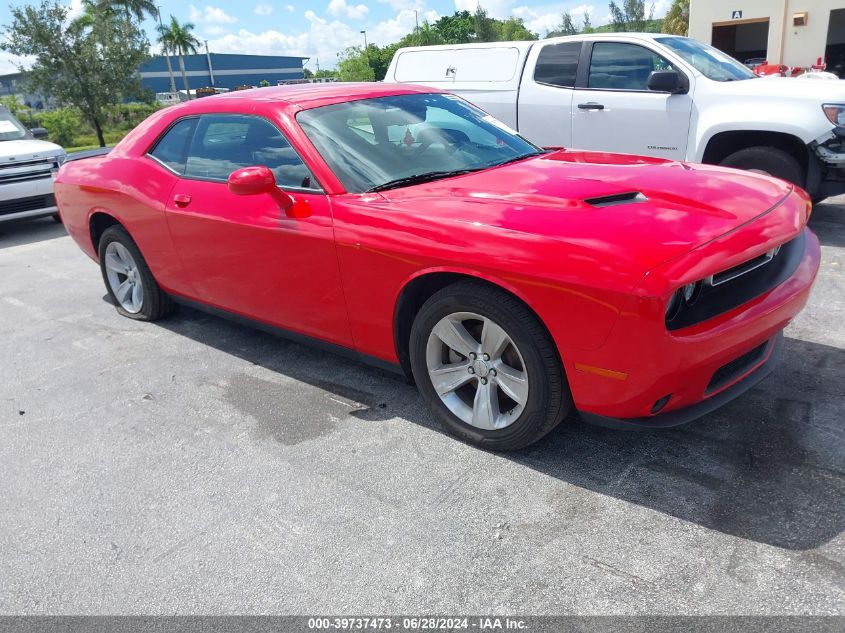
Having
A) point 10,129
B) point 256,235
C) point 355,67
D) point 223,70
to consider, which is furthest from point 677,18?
point 223,70

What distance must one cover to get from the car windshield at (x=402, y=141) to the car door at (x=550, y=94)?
125 inches

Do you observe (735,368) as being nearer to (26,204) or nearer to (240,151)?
(240,151)

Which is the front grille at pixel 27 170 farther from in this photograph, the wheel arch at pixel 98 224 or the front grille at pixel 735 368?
the front grille at pixel 735 368

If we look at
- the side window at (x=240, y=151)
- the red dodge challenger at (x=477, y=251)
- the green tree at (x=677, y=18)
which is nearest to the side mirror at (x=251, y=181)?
the red dodge challenger at (x=477, y=251)

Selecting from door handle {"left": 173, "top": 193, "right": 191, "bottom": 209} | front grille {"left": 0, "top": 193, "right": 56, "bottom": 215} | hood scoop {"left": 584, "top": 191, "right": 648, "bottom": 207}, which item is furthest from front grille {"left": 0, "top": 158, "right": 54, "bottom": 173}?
hood scoop {"left": 584, "top": 191, "right": 648, "bottom": 207}

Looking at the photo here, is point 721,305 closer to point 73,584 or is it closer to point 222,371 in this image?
point 73,584

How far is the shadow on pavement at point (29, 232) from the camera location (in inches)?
369

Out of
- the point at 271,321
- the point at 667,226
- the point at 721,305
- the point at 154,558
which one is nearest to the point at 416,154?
the point at 271,321

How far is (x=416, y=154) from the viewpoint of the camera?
12.2 feet

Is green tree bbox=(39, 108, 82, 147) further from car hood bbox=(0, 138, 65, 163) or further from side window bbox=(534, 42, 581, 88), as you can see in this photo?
side window bbox=(534, 42, 581, 88)

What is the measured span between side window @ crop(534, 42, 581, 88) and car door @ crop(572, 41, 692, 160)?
144 millimetres

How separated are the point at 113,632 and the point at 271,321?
2.01 meters

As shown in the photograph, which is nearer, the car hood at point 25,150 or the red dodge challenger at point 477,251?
the red dodge challenger at point 477,251

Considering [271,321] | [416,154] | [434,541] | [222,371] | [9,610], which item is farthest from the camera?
[222,371]
